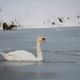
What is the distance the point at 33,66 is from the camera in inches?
591

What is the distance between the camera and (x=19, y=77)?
12648mm

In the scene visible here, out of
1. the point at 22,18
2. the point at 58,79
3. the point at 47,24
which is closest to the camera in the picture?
the point at 58,79

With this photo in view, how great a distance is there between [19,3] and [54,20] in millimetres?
34742

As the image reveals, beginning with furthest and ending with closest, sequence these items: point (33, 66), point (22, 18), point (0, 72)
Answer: point (22, 18) → point (33, 66) → point (0, 72)

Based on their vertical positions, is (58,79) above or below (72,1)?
below

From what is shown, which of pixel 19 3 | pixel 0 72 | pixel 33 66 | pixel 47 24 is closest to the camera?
pixel 0 72

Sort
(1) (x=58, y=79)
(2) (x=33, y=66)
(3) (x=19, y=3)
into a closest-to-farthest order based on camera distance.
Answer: (1) (x=58, y=79) < (2) (x=33, y=66) < (3) (x=19, y=3)

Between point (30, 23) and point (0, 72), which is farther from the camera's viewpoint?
point (30, 23)

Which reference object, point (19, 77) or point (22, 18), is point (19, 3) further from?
point (19, 77)

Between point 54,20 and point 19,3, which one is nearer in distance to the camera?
point 54,20

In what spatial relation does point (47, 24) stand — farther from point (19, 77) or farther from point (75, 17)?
point (19, 77)

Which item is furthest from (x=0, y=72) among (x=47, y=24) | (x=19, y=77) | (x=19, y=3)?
(x=19, y=3)

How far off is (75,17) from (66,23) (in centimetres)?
1328

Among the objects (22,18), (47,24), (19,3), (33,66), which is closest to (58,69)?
(33,66)
